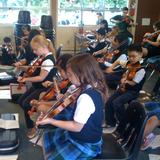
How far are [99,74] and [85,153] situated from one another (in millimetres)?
478

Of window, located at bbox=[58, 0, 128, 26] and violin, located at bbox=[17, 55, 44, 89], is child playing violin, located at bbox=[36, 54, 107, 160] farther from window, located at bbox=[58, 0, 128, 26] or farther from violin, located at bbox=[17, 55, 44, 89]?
window, located at bbox=[58, 0, 128, 26]

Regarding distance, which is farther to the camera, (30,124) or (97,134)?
(30,124)

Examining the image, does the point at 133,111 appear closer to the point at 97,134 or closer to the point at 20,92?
→ the point at 97,134

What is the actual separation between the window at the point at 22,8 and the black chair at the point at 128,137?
5.63m

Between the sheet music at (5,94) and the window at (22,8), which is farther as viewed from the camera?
the window at (22,8)

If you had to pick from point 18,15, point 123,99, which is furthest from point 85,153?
point 18,15

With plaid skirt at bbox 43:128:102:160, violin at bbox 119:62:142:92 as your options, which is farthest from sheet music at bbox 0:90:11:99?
plaid skirt at bbox 43:128:102:160

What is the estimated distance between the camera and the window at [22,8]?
7137mm

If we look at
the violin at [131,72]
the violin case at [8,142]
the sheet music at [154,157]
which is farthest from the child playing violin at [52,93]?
the sheet music at [154,157]

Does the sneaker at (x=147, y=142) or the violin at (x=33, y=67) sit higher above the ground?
the violin at (x=33, y=67)

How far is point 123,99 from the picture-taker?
3080 mm

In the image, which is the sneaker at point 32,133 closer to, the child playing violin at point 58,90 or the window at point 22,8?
the child playing violin at point 58,90

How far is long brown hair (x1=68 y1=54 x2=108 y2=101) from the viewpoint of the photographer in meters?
1.79

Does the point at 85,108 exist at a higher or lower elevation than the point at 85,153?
higher
